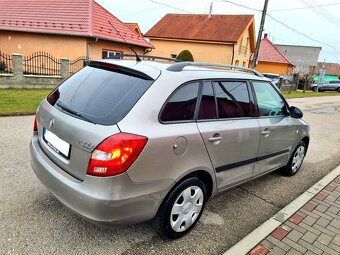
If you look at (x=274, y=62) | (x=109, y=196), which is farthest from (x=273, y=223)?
(x=274, y=62)

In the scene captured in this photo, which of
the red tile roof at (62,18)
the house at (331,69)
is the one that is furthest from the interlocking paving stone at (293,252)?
the house at (331,69)

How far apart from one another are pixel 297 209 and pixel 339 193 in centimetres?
115

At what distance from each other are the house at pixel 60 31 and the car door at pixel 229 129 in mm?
14007

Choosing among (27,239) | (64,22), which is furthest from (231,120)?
(64,22)

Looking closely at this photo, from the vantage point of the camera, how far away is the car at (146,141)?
7.47ft

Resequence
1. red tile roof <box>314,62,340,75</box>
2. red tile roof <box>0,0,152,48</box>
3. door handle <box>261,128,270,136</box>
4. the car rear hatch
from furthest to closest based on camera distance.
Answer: red tile roof <box>314,62,340,75</box>, red tile roof <box>0,0,152,48</box>, door handle <box>261,128,270,136</box>, the car rear hatch

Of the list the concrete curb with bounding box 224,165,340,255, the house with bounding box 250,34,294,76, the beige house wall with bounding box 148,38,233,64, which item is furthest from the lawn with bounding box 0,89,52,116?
the house with bounding box 250,34,294,76

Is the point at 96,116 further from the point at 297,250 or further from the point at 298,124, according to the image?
the point at 298,124

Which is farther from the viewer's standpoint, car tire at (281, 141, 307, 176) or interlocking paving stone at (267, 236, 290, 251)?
car tire at (281, 141, 307, 176)

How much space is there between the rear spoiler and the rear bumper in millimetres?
914

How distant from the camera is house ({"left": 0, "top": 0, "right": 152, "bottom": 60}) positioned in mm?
16141

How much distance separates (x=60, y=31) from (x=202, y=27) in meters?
19.4

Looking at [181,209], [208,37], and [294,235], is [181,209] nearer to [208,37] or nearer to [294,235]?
[294,235]

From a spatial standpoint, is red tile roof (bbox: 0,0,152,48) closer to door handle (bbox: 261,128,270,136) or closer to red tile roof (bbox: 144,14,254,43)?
red tile roof (bbox: 144,14,254,43)
